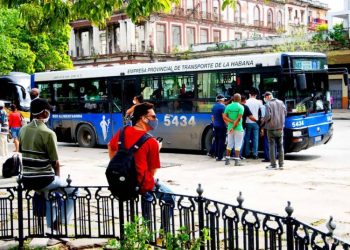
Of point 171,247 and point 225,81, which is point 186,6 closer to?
point 225,81

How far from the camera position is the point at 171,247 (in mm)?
5332

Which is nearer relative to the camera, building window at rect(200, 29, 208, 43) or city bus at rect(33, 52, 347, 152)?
city bus at rect(33, 52, 347, 152)

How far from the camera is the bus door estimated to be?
19109 mm

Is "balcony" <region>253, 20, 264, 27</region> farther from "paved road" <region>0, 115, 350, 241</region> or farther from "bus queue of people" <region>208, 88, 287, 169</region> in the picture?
"bus queue of people" <region>208, 88, 287, 169</region>

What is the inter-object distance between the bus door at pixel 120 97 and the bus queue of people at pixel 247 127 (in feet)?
13.2

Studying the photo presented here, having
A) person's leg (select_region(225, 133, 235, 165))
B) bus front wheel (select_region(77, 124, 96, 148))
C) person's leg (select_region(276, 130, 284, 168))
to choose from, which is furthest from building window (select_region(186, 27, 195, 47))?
person's leg (select_region(276, 130, 284, 168))

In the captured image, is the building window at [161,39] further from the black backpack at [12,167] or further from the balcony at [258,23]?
the black backpack at [12,167]

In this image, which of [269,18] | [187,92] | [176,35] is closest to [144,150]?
[187,92]

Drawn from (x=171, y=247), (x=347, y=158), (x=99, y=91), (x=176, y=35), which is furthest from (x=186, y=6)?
(x=171, y=247)


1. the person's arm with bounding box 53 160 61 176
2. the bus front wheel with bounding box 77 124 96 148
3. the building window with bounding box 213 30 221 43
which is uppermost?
the building window with bounding box 213 30 221 43

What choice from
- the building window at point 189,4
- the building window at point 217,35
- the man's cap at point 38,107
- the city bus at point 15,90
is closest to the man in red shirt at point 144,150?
the man's cap at point 38,107

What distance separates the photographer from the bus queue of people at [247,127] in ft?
44.4

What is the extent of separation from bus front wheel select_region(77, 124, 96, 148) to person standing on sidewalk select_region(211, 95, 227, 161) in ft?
20.6

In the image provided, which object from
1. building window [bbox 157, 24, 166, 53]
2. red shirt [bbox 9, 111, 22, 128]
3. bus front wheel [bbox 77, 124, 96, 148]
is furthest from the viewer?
building window [bbox 157, 24, 166, 53]
